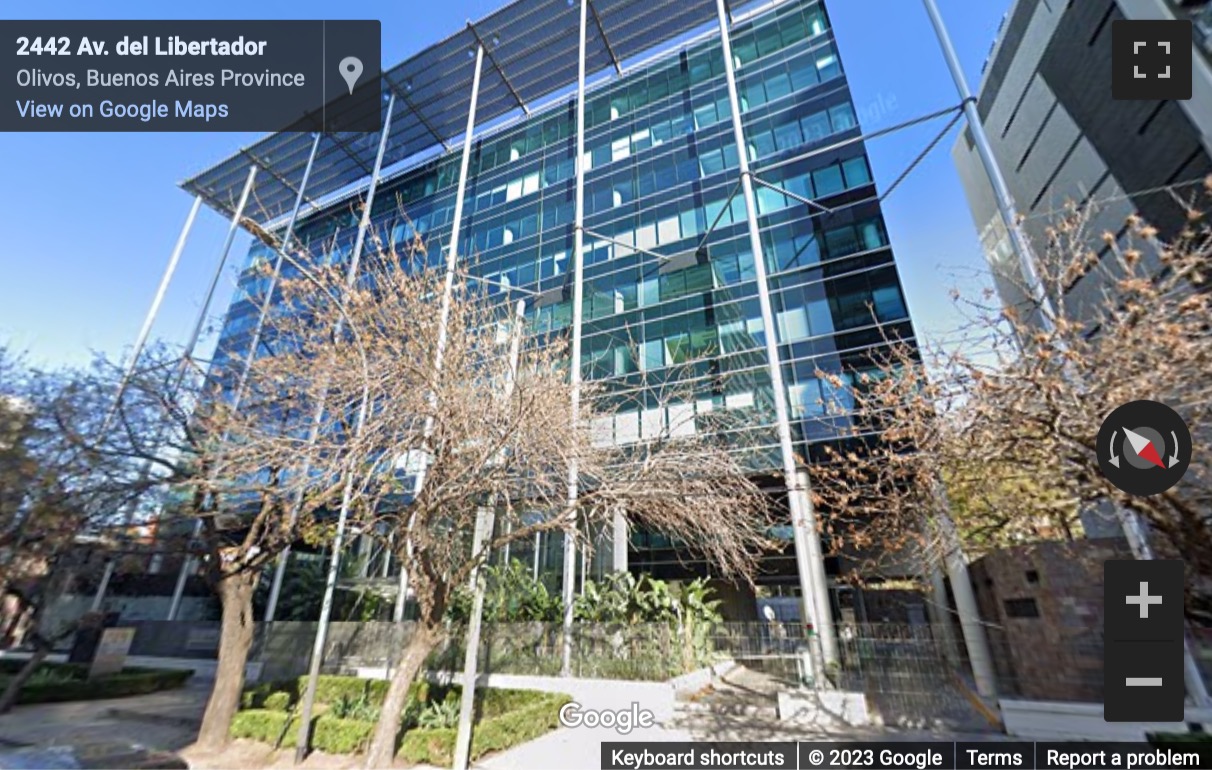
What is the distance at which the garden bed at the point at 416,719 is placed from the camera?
26.4 feet

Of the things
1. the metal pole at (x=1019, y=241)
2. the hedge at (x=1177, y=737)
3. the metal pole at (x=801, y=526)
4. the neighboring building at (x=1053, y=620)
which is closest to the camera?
the hedge at (x=1177, y=737)

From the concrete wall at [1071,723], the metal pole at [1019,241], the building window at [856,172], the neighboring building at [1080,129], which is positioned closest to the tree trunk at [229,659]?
the metal pole at [1019,241]

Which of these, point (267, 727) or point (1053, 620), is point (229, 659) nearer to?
point (267, 727)

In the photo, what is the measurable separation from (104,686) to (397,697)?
1418cm

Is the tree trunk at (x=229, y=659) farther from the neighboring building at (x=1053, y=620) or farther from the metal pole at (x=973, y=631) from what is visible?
the neighboring building at (x=1053, y=620)

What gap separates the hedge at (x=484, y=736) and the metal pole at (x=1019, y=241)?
8.59 m

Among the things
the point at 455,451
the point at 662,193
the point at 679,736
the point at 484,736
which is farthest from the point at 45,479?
the point at 662,193

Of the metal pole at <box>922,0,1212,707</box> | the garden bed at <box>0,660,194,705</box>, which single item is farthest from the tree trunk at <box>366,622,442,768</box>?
the garden bed at <box>0,660,194,705</box>

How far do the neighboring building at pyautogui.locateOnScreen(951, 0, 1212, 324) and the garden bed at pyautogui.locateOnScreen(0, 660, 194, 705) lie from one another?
79.2 feet

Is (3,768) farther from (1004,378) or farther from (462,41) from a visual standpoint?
(462,41)

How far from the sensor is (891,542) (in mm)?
6625

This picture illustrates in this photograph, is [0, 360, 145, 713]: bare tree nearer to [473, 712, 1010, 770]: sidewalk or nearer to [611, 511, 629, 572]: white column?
[473, 712, 1010, 770]: sidewalk

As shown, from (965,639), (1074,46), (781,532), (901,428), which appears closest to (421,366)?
(901,428)

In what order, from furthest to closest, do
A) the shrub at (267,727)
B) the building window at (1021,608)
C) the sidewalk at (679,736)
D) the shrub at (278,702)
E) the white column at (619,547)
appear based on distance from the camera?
1. the white column at (619,547)
2. the shrub at (278,702)
3. the shrub at (267,727)
4. the building window at (1021,608)
5. the sidewalk at (679,736)
